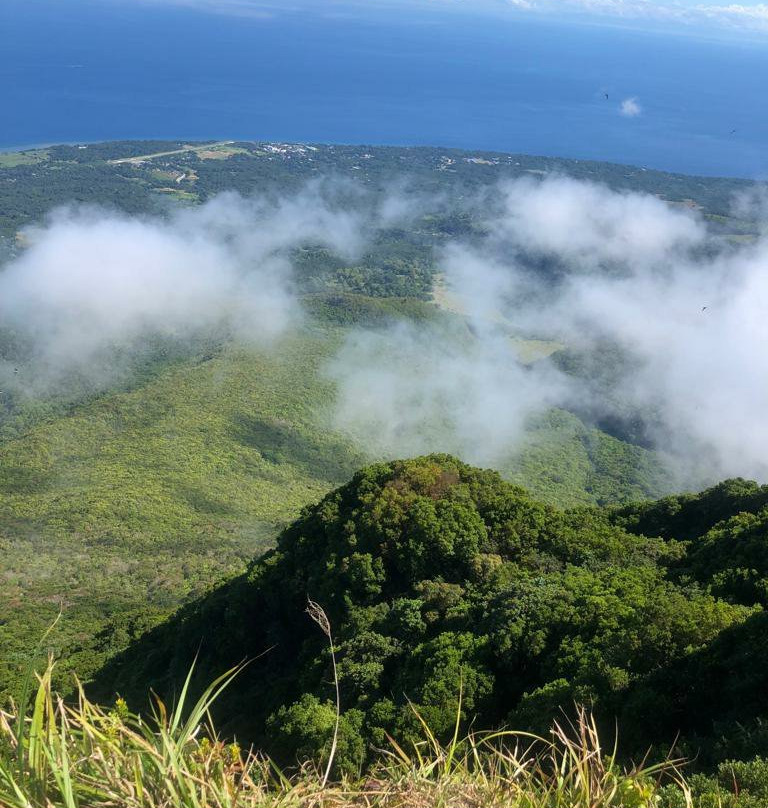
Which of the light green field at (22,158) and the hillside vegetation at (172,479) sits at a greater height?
the light green field at (22,158)

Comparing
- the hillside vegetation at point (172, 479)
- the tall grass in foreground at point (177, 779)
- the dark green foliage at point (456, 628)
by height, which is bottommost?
the hillside vegetation at point (172, 479)

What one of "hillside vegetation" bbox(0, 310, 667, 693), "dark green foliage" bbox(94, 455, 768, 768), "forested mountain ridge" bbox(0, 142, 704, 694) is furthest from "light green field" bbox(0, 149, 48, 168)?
"dark green foliage" bbox(94, 455, 768, 768)

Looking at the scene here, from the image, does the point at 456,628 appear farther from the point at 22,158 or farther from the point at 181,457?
the point at 22,158

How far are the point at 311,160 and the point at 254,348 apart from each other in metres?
105

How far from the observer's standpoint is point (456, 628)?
17.7 m

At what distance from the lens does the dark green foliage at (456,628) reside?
12.7 m

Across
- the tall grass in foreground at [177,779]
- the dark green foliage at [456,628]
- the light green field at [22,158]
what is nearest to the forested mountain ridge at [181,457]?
the tall grass in foreground at [177,779]

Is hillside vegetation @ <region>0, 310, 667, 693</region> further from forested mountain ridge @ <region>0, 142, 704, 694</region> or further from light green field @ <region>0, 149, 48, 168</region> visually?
light green field @ <region>0, 149, 48, 168</region>

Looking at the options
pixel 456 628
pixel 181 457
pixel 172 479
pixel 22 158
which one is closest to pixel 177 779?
pixel 456 628

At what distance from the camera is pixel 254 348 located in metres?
83.3

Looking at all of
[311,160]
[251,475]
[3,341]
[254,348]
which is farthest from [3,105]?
[251,475]

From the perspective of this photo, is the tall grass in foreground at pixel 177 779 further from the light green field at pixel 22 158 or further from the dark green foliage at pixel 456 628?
the light green field at pixel 22 158

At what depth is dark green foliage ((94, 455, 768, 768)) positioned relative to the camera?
41.7ft

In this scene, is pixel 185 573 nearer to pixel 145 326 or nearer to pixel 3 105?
pixel 145 326
